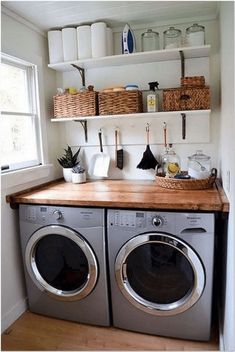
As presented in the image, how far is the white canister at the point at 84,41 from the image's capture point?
83.9 inches

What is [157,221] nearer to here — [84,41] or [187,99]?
[187,99]

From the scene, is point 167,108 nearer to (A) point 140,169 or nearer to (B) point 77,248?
(A) point 140,169

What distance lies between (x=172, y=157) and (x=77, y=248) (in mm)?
1031

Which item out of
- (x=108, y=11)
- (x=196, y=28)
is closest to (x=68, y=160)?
(x=108, y=11)

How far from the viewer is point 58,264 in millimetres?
2006

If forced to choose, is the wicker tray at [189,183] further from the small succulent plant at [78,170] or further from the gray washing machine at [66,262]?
the small succulent plant at [78,170]

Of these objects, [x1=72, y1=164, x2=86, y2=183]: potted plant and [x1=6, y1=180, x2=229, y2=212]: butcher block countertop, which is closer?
[x1=6, y1=180, x2=229, y2=212]: butcher block countertop

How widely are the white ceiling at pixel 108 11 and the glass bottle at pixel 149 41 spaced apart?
11cm

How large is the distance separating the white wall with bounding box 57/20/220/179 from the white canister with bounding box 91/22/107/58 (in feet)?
0.66

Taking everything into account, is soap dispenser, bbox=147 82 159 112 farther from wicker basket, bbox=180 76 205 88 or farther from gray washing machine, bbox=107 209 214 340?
gray washing machine, bbox=107 209 214 340

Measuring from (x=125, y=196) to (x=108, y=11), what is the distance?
1.30 meters

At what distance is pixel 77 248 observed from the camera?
1.90 metres

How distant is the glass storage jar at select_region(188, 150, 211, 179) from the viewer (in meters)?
1.97

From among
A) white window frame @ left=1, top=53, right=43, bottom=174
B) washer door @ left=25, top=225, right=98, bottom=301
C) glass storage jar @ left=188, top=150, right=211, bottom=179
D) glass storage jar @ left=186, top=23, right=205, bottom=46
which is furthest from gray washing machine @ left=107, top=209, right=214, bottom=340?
glass storage jar @ left=186, top=23, right=205, bottom=46
